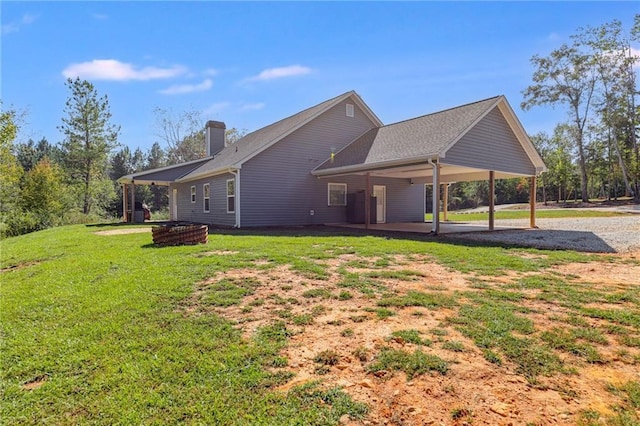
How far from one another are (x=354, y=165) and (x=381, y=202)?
455 centimetres

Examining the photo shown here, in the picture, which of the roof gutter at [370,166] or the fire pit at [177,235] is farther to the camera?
the roof gutter at [370,166]

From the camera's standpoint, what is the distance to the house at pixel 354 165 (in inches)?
471

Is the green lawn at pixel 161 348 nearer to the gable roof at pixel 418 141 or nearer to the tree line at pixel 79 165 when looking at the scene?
the gable roof at pixel 418 141

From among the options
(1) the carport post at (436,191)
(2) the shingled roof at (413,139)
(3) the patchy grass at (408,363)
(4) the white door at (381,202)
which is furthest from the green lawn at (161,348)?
(4) the white door at (381,202)

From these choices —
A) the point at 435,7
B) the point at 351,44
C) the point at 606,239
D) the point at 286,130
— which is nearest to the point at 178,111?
the point at 286,130

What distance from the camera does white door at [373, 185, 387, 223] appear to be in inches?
669

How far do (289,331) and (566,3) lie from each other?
34.8ft

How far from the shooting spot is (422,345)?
119 inches

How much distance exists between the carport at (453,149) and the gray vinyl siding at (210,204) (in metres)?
3.95

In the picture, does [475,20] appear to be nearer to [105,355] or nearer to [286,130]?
[286,130]

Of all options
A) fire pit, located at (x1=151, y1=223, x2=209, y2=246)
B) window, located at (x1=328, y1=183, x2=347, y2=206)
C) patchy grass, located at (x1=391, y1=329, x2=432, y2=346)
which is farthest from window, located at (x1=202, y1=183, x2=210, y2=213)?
patchy grass, located at (x1=391, y1=329, x2=432, y2=346)

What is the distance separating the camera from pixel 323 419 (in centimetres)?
218

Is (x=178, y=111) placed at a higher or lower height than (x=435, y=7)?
higher

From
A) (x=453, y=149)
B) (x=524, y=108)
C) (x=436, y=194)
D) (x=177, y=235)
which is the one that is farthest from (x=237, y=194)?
(x=524, y=108)
